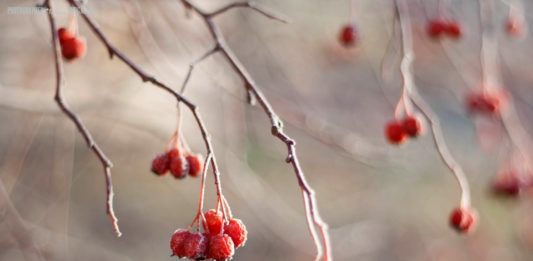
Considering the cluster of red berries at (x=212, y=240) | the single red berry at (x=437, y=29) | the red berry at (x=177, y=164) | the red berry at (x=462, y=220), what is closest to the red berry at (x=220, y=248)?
the cluster of red berries at (x=212, y=240)

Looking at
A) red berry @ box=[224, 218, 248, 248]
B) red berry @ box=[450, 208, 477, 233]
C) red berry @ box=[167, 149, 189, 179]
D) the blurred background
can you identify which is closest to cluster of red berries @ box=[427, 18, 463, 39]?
the blurred background

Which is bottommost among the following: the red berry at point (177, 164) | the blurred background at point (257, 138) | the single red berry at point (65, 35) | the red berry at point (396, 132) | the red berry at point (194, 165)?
the blurred background at point (257, 138)

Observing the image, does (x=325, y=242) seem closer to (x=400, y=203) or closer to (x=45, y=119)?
(x=45, y=119)

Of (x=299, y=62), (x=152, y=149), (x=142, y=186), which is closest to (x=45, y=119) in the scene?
(x=152, y=149)

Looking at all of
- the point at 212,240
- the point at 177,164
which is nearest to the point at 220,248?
the point at 212,240

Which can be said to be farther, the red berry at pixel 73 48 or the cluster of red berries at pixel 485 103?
the cluster of red berries at pixel 485 103

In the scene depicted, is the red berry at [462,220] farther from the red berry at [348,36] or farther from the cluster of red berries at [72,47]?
the cluster of red berries at [72,47]
